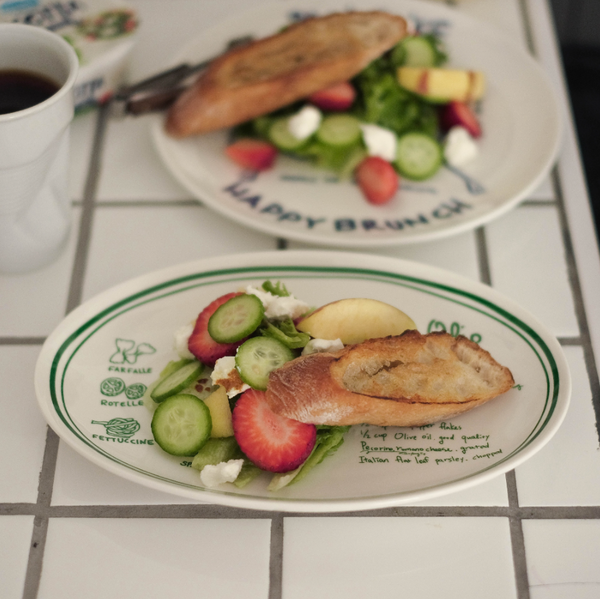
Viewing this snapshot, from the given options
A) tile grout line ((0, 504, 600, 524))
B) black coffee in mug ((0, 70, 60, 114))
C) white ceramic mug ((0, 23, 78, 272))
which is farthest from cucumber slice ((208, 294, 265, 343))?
black coffee in mug ((0, 70, 60, 114))

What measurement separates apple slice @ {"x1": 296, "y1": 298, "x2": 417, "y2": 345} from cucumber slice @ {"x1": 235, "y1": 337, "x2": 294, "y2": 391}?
2.6 inches

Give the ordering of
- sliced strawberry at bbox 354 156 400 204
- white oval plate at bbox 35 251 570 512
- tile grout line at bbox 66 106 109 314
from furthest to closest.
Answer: sliced strawberry at bbox 354 156 400 204, tile grout line at bbox 66 106 109 314, white oval plate at bbox 35 251 570 512

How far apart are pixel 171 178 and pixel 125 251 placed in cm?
23

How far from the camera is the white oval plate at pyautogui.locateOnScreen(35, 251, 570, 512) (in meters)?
0.95

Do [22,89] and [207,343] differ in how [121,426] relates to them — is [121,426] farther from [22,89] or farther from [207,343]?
[22,89]

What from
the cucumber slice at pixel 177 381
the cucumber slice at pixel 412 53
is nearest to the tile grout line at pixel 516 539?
the cucumber slice at pixel 177 381

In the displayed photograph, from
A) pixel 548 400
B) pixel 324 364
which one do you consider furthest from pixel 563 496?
pixel 324 364

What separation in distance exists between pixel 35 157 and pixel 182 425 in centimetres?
49

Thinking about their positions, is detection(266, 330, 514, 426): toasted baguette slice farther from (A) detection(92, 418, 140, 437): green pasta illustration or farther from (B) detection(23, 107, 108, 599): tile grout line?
(B) detection(23, 107, 108, 599): tile grout line

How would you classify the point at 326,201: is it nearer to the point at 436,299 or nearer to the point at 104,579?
the point at 436,299

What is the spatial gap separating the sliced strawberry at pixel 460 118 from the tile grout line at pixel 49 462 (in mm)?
818

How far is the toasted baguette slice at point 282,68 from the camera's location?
151 cm

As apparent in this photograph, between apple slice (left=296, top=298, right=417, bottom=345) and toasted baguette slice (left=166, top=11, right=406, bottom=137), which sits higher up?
toasted baguette slice (left=166, top=11, right=406, bottom=137)

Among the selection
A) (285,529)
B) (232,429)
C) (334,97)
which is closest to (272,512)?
(285,529)
